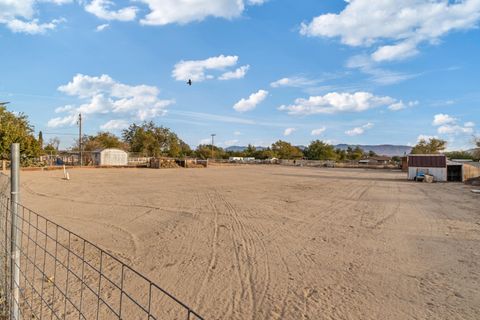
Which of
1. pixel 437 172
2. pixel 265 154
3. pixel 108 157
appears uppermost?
pixel 265 154

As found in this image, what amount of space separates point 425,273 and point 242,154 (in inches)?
4375

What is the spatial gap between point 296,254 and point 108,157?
50.3 meters

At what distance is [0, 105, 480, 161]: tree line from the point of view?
1219 inches

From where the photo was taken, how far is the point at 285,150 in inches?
4304

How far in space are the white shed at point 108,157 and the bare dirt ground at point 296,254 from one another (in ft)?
131

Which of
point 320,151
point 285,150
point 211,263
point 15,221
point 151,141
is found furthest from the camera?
point 285,150

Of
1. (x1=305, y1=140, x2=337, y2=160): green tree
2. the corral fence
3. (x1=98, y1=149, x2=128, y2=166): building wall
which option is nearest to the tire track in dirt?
the corral fence

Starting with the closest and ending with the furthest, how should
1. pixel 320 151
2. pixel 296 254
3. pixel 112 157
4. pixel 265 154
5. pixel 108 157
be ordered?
pixel 296 254 < pixel 108 157 < pixel 112 157 < pixel 320 151 < pixel 265 154

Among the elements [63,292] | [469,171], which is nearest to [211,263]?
[63,292]

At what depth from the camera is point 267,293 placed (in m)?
4.85

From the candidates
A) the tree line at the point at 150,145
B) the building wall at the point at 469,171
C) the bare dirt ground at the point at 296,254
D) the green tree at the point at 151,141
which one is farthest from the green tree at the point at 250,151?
the bare dirt ground at the point at 296,254

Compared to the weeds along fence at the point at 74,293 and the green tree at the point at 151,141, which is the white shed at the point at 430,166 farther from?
the green tree at the point at 151,141

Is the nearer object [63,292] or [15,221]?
[15,221]

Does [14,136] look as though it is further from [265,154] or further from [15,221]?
[265,154]
